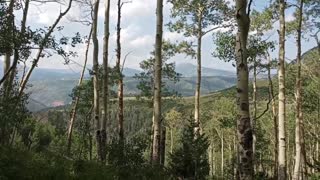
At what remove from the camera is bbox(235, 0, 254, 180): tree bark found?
7750 mm

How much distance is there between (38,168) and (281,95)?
10.4 m

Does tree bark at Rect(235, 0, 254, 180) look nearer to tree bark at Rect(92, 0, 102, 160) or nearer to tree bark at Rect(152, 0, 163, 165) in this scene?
tree bark at Rect(152, 0, 163, 165)

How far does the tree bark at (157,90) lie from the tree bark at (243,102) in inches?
251

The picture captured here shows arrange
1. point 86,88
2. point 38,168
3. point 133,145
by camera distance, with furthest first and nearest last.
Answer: point 86,88 → point 133,145 → point 38,168

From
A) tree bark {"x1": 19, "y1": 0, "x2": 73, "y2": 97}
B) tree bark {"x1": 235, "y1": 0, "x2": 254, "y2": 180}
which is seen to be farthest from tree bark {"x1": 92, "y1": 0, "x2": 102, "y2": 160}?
tree bark {"x1": 235, "y1": 0, "x2": 254, "y2": 180}


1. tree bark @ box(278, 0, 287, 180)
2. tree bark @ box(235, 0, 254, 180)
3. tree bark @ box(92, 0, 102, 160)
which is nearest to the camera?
tree bark @ box(235, 0, 254, 180)

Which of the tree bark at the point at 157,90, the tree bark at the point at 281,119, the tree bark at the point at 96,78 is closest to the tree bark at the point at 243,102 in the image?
the tree bark at the point at 157,90

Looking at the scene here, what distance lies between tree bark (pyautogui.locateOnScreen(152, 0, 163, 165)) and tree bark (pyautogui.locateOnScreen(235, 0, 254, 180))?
6384 millimetres

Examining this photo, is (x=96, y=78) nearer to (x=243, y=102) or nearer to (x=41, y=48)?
(x=41, y=48)

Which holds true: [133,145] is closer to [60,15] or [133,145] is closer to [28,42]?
[28,42]

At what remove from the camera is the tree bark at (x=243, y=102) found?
25.4ft

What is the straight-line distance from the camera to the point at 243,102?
26.0 ft

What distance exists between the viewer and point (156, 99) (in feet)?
47.4

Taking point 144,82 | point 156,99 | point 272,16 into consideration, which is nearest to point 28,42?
point 156,99
